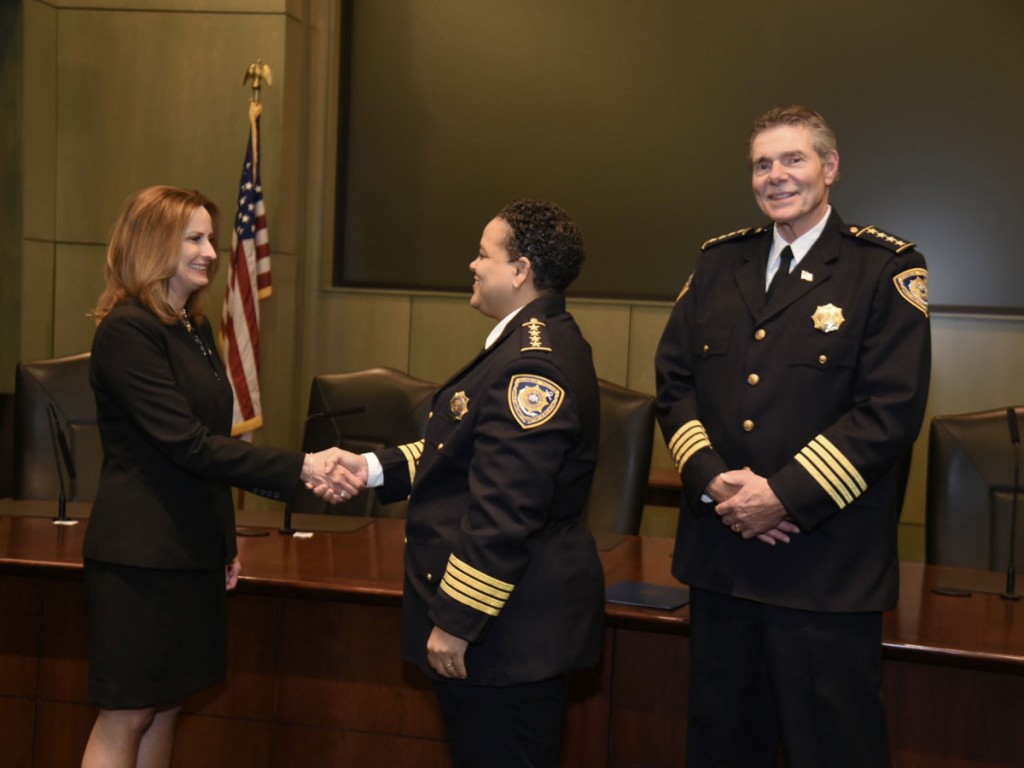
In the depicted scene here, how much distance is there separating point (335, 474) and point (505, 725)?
0.80m

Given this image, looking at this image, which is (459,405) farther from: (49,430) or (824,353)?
(49,430)

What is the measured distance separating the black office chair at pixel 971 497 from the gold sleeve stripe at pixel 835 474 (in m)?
1.28

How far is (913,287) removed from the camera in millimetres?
2174

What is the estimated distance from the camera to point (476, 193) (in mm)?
5535

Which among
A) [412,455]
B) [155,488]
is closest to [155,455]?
[155,488]

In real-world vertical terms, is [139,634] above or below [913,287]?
below

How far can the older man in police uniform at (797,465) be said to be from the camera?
2.10 m

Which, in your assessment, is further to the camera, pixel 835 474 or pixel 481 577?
pixel 835 474

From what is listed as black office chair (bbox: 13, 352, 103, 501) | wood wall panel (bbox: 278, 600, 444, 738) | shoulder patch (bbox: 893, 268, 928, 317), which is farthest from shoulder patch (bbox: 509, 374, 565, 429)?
black office chair (bbox: 13, 352, 103, 501)

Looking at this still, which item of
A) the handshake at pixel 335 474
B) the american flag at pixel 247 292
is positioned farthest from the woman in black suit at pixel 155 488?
the american flag at pixel 247 292

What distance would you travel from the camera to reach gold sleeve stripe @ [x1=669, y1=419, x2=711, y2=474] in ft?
7.38

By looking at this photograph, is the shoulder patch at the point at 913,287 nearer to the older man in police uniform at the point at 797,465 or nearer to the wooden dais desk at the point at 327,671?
the older man in police uniform at the point at 797,465

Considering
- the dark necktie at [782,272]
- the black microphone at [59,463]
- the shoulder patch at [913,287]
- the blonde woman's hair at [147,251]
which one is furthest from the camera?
the black microphone at [59,463]

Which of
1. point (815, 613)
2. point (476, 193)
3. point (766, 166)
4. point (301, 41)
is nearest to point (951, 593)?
point (815, 613)
